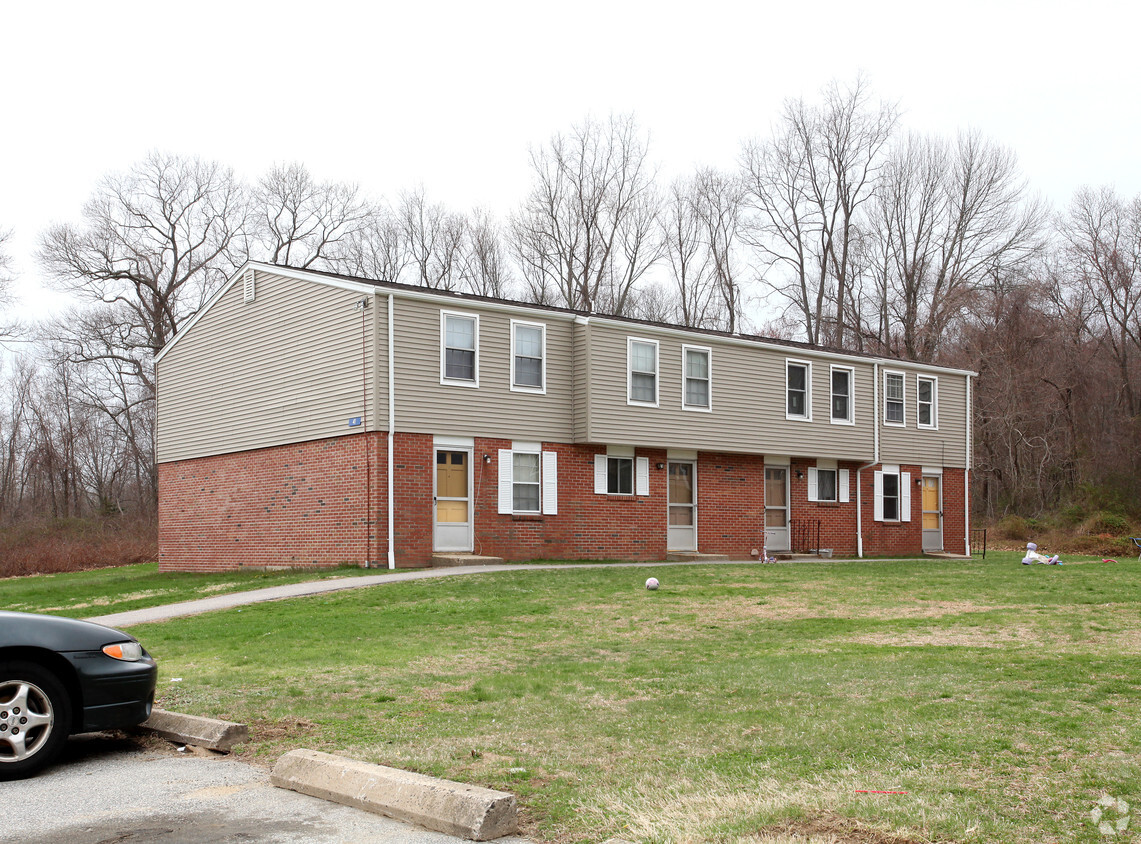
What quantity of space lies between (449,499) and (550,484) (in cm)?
246

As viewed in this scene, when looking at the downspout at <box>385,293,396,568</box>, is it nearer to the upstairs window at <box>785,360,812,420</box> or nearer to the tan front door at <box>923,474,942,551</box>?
the upstairs window at <box>785,360,812,420</box>

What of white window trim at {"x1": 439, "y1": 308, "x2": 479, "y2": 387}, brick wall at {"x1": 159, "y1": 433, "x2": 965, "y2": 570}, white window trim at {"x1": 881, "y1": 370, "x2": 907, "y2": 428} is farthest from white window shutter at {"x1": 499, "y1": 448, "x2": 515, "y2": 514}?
white window trim at {"x1": 881, "y1": 370, "x2": 907, "y2": 428}

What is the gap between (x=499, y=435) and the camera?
2230 cm

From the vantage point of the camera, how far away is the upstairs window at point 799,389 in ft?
89.9

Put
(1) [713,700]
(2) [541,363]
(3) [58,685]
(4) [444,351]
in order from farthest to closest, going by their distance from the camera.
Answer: (2) [541,363] → (4) [444,351] → (1) [713,700] → (3) [58,685]

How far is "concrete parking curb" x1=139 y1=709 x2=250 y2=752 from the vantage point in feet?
23.0

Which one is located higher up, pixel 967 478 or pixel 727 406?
pixel 727 406

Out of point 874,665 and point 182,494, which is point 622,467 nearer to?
point 182,494

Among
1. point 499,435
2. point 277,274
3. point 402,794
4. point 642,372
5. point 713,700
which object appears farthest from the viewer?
point 642,372

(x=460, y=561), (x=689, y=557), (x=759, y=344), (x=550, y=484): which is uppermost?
(x=759, y=344)

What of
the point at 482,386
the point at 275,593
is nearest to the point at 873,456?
the point at 482,386

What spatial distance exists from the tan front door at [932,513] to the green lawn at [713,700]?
15.1 metres

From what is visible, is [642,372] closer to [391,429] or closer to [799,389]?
[799,389]

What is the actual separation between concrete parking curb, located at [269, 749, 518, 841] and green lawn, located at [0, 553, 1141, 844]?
217mm
